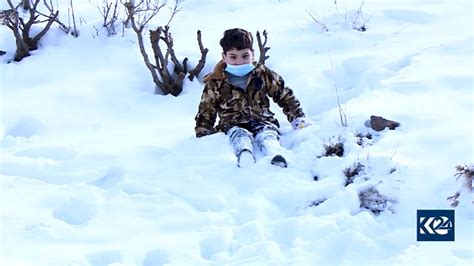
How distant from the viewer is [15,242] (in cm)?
358

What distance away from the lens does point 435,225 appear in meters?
3.44

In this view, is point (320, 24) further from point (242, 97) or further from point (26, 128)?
point (26, 128)

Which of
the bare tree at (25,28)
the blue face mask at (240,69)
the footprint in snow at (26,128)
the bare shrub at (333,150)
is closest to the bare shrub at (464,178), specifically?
the bare shrub at (333,150)

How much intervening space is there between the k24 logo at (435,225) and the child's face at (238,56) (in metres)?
1.71

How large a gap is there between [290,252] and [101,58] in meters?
4.15

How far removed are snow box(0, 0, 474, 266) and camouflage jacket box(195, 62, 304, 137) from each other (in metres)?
0.18

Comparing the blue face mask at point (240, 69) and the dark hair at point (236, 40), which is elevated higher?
the dark hair at point (236, 40)

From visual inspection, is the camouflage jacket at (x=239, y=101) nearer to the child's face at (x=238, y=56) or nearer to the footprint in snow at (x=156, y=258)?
the child's face at (x=238, y=56)

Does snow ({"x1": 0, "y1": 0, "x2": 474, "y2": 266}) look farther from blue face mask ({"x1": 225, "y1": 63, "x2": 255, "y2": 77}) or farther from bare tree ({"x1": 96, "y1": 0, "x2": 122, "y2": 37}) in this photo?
blue face mask ({"x1": 225, "y1": 63, "x2": 255, "y2": 77})

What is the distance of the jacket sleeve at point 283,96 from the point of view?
197 inches

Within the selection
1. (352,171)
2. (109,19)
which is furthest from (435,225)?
(109,19)

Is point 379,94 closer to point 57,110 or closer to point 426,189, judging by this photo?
point 426,189

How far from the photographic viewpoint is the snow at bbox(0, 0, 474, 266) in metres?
3.47

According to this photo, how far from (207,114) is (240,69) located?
406mm
